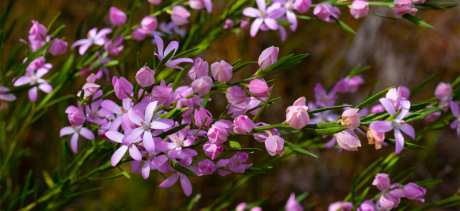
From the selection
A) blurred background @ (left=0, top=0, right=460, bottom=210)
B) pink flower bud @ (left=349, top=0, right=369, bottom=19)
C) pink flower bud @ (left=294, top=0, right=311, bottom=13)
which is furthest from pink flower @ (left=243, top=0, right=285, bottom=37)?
blurred background @ (left=0, top=0, right=460, bottom=210)

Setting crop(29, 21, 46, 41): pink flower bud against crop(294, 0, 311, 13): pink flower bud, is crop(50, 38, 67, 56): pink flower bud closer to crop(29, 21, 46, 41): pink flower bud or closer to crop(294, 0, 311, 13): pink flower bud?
crop(29, 21, 46, 41): pink flower bud

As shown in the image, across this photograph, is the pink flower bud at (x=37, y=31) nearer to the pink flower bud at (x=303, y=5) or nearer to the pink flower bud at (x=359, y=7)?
the pink flower bud at (x=303, y=5)

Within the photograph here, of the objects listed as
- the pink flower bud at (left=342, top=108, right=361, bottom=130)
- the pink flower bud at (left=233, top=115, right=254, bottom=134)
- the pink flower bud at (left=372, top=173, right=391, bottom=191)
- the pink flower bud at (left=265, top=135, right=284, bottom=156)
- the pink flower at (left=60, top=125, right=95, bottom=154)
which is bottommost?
the pink flower bud at (left=372, top=173, right=391, bottom=191)

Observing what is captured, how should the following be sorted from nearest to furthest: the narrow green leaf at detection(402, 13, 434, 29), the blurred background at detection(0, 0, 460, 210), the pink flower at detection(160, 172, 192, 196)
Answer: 1. the pink flower at detection(160, 172, 192, 196)
2. the narrow green leaf at detection(402, 13, 434, 29)
3. the blurred background at detection(0, 0, 460, 210)

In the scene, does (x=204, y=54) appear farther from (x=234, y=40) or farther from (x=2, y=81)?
(x=2, y=81)

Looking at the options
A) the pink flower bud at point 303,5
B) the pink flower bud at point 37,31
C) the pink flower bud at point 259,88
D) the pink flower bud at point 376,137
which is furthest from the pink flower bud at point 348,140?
the pink flower bud at point 37,31

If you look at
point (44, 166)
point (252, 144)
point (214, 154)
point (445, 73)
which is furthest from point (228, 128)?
point (445, 73)
